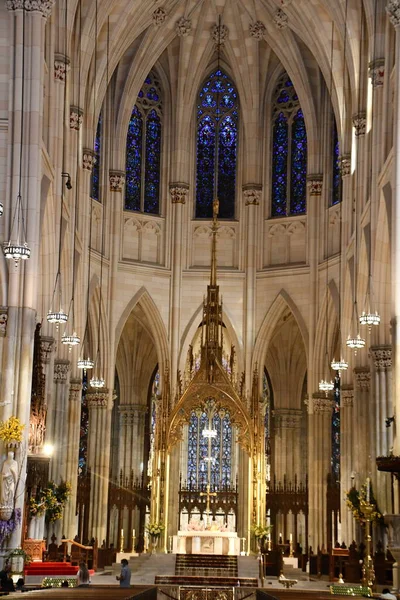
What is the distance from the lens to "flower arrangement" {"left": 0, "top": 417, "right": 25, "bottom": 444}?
2677 cm

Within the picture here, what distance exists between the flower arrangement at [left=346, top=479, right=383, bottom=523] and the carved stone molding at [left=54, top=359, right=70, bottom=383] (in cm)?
948

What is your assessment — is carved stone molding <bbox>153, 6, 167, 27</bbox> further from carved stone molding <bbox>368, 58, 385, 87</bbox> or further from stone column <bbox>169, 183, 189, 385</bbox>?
carved stone molding <bbox>368, 58, 385, 87</bbox>

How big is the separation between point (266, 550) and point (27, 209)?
647 inches

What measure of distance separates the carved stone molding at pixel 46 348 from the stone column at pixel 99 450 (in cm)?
947

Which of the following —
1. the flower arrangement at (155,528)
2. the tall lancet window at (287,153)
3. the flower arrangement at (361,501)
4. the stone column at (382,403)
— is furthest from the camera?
the tall lancet window at (287,153)

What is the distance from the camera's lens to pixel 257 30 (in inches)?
1745

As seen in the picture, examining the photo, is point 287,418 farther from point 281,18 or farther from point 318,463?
point 281,18

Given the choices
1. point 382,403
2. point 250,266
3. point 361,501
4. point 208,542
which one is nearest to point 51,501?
point 208,542

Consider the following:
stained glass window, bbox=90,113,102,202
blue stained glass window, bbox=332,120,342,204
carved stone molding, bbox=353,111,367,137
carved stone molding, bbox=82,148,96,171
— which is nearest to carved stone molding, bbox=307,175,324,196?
blue stained glass window, bbox=332,120,342,204

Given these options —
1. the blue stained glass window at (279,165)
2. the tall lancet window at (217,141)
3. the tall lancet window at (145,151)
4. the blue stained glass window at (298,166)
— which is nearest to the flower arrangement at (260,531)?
the blue stained glass window at (298,166)

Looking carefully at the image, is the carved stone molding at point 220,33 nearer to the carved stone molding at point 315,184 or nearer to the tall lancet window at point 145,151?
the tall lancet window at point 145,151

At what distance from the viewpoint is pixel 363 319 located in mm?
30484

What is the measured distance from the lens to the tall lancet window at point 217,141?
46500mm

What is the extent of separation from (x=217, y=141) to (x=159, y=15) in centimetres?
571
